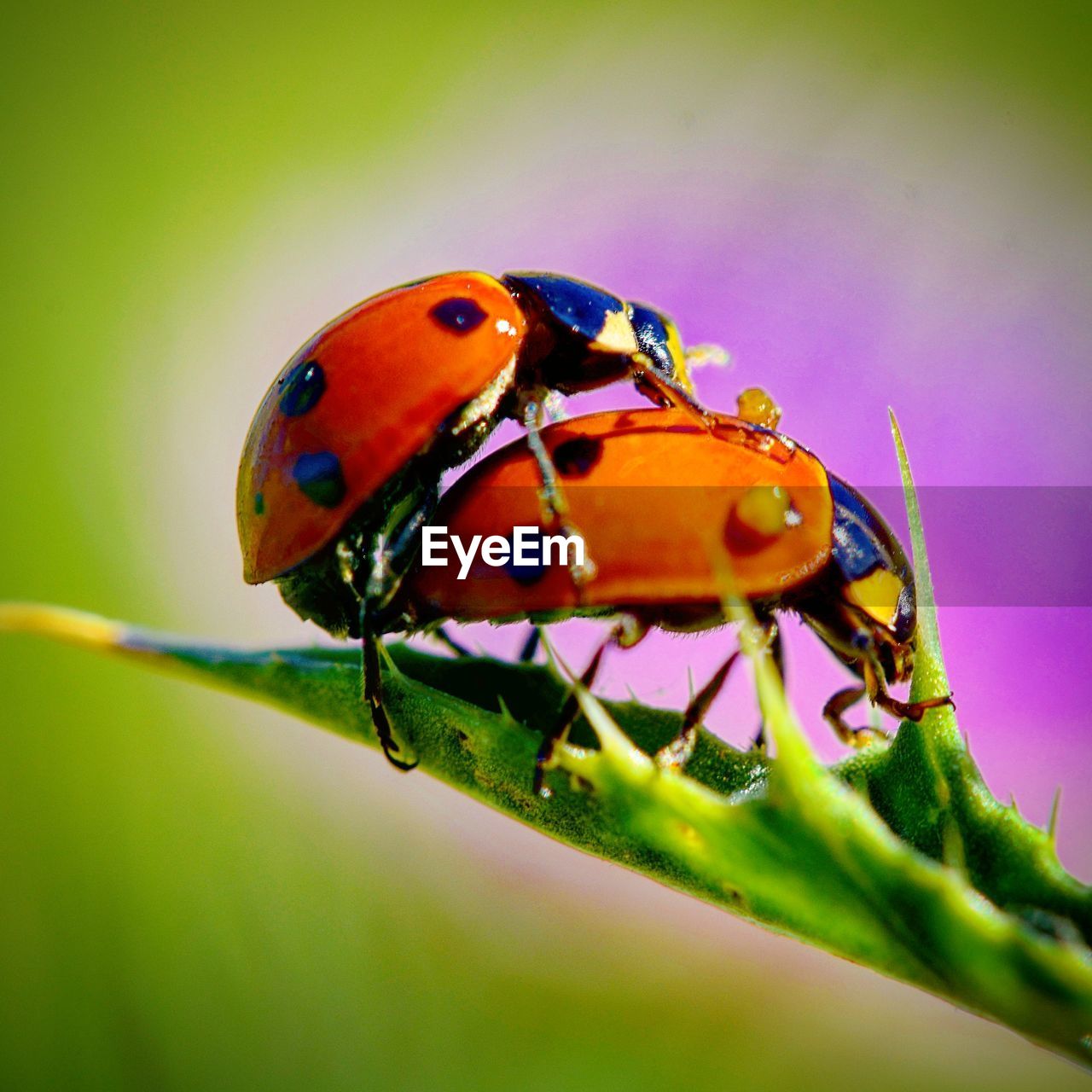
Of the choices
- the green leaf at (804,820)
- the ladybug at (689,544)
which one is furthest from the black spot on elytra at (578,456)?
the green leaf at (804,820)

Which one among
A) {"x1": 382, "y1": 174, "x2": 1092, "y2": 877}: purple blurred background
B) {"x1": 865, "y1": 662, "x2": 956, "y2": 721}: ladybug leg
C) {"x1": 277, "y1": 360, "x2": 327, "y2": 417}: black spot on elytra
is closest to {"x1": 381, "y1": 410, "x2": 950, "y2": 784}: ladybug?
{"x1": 865, "y1": 662, "x2": 956, "y2": 721}: ladybug leg

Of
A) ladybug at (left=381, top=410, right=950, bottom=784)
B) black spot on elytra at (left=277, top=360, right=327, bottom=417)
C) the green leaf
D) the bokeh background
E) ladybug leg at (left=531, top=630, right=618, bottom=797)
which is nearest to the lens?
the green leaf

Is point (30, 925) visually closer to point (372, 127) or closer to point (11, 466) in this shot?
point (11, 466)

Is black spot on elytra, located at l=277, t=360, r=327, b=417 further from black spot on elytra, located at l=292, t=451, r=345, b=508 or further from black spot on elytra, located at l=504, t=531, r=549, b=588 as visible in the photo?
black spot on elytra, located at l=504, t=531, r=549, b=588

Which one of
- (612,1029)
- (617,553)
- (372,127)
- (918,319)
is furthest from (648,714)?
(372,127)

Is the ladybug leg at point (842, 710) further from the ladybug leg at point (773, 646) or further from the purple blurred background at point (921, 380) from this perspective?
the purple blurred background at point (921, 380)

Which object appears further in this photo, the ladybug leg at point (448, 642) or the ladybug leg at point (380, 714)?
the ladybug leg at point (448, 642)
